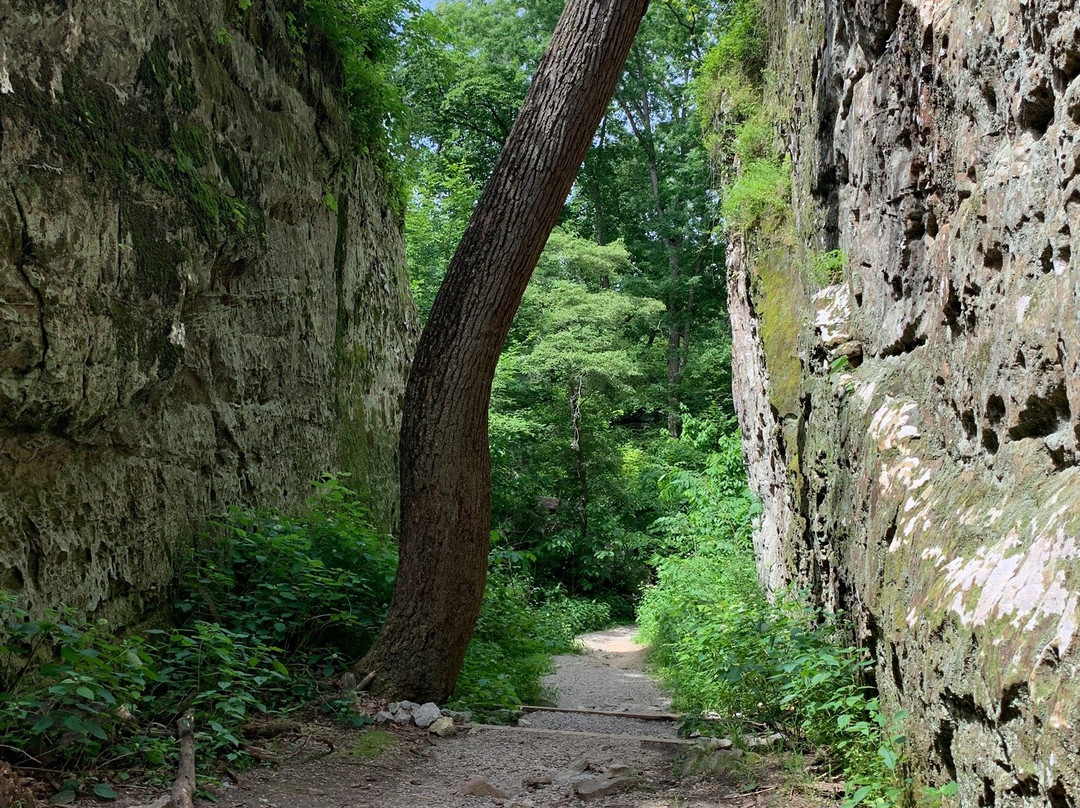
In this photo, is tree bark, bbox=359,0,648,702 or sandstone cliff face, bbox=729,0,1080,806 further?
tree bark, bbox=359,0,648,702

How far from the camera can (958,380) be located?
3.43 meters

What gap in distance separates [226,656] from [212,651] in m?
0.09

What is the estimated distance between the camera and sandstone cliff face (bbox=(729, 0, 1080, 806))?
2434mm

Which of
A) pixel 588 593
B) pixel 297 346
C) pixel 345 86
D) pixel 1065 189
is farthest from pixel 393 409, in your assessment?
pixel 588 593

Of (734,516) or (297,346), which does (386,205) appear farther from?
(734,516)

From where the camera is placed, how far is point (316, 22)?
7.86 metres

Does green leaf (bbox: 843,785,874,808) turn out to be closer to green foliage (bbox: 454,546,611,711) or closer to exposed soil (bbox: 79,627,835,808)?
exposed soil (bbox: 79,627,835,808)

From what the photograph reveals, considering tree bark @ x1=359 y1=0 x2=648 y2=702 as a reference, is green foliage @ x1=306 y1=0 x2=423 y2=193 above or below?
above

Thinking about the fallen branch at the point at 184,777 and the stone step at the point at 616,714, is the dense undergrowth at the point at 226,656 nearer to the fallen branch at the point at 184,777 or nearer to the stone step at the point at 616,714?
the fallen branch at the point at 184,777

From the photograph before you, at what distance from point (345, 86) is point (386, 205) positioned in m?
1.70

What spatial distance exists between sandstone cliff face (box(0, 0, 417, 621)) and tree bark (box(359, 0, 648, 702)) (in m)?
1.55

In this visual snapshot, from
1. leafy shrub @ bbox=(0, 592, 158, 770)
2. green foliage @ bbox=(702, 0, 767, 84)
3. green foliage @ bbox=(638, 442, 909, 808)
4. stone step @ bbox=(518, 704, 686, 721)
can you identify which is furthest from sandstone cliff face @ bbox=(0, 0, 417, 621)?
green foliage @ bbox=(702, 0, 767, 84)

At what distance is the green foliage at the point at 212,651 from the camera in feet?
11.0

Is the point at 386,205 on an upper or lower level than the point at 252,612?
upper
